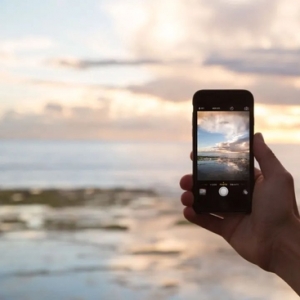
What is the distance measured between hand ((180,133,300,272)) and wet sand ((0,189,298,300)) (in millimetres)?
1225

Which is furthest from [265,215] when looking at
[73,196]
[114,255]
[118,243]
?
[73,196]

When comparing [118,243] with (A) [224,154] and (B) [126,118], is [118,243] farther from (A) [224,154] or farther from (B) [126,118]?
(A) [224,154]

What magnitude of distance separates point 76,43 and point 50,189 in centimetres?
141

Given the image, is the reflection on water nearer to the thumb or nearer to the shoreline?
the thumb

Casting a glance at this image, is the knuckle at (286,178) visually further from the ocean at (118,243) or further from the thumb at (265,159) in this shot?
the ocean at (118,243)

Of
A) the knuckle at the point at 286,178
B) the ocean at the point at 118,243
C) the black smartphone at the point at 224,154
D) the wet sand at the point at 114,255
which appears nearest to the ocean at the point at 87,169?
the ocean at the point at 118,243

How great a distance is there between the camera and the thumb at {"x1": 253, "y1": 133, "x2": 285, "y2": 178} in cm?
93

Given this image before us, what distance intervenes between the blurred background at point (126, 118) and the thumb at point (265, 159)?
0.67 meters

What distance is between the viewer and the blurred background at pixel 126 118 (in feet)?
6.29

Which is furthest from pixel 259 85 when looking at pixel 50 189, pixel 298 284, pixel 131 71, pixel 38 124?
pixel 50 189

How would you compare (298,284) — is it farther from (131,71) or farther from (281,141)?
(131,71)

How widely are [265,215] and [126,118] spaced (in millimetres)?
1229

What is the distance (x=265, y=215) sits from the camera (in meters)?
0.93

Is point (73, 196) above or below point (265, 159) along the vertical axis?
below
